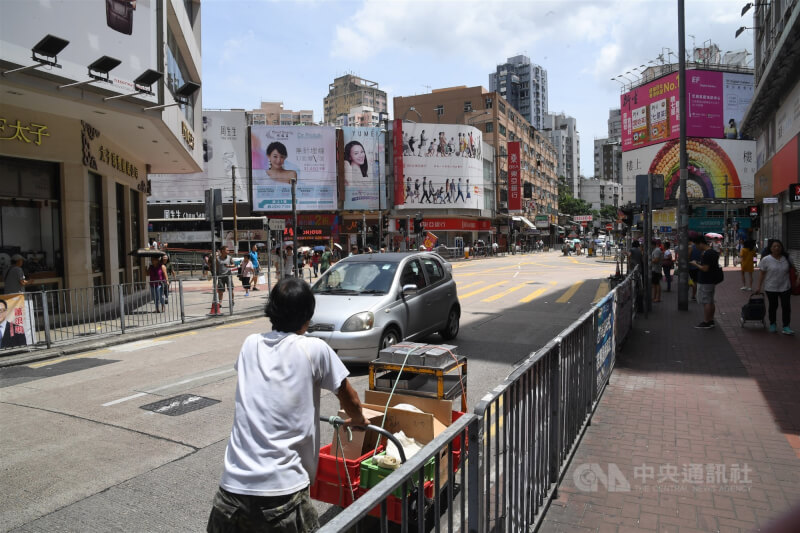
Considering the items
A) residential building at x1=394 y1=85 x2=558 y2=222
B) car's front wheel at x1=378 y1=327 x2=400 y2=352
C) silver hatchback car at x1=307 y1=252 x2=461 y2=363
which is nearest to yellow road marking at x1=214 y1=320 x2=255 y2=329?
silver hatchback car at x1=307 y1=252 x2=461 y2=363

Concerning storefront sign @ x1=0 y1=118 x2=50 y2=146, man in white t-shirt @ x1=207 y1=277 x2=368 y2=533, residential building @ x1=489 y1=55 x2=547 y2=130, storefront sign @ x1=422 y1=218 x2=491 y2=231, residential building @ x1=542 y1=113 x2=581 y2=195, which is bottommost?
man in white t-shirt @ x1=207 y1=277 x2=368 y2=533

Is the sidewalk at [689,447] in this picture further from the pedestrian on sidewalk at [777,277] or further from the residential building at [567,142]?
the residential building at [567,142]

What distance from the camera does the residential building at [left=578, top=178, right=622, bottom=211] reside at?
16462cm

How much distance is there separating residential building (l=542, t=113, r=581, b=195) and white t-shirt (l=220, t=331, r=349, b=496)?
164 metres

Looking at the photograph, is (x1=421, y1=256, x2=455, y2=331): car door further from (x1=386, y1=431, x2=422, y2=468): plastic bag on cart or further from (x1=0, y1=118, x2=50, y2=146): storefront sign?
(x1=0, y1=118, x2=50, y2=146): storefront sign

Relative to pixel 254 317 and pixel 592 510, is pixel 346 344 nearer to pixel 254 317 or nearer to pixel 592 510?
pixel 592 510

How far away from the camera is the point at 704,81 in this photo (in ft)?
185

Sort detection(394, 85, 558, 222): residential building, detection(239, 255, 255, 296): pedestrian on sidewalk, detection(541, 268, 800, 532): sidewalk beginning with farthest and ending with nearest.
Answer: detection(394, 85, 558, 222): residential building
detection(239, 255, 255, 296): pedestrian on sidewalk
detection(541, 268, 800, 532): sidewalk

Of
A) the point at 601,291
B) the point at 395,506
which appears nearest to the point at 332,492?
the point at 395,506

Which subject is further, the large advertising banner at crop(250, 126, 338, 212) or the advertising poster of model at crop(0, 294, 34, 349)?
the large advertising banner at crop(250, 126, 338, 212)

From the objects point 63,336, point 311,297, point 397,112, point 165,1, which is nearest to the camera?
point 311,297

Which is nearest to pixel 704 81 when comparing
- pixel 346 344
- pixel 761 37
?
pixel 761 37

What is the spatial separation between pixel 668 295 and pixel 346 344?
13.9 m

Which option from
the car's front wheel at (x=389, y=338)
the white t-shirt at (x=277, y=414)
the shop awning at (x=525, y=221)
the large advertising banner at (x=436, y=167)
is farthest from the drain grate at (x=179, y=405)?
the shop awning at (x=525, y=221)
